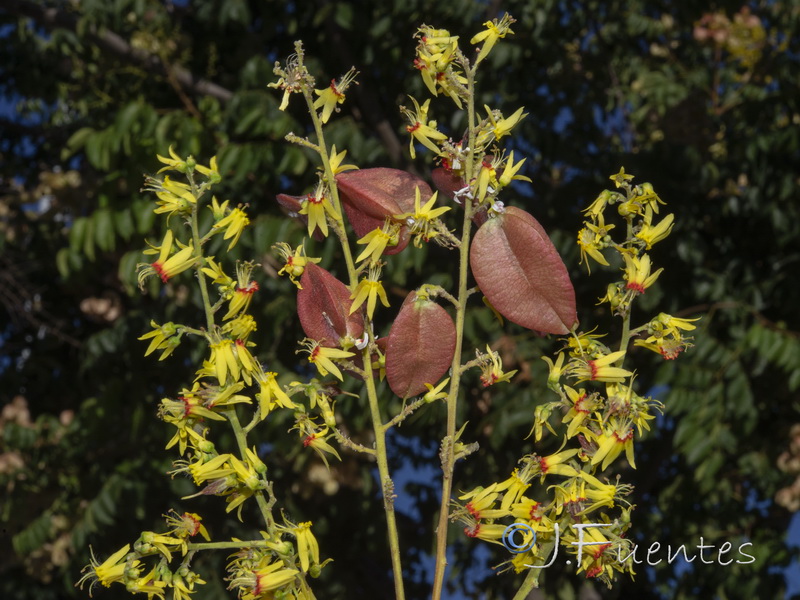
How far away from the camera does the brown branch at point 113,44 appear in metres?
2.51

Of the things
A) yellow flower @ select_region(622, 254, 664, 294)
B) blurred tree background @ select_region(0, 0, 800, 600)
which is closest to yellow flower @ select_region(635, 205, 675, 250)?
yellow flower @ select_region(622, 254, 664, 294)

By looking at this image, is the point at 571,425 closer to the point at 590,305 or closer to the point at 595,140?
the point at 590,305

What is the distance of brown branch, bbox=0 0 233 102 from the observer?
2514 mm

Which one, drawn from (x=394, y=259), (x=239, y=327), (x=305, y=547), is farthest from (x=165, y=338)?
(x=394, y=259)

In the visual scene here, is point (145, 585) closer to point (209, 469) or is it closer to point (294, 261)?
point (209, 469)

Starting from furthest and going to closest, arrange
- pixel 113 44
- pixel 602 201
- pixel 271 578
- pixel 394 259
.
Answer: pixel 113 44 < pixel 394 259 < pixel 602 201 < pixel 271 578

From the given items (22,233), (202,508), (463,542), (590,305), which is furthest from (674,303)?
(22,233)

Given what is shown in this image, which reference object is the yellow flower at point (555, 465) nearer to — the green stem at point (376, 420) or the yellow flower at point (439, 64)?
the green stem at point (376, 420)

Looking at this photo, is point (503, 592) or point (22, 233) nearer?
point (503, 592)

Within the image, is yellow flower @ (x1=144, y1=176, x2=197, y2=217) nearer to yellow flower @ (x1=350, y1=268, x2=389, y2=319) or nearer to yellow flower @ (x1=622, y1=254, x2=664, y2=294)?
yellow flower @ (x1=350, y1=268, x2=389, y2=319)

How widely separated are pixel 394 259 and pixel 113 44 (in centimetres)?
97

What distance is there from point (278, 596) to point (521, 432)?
1823 mm

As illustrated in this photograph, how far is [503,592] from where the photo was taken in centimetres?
261

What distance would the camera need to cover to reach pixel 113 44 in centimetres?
256
